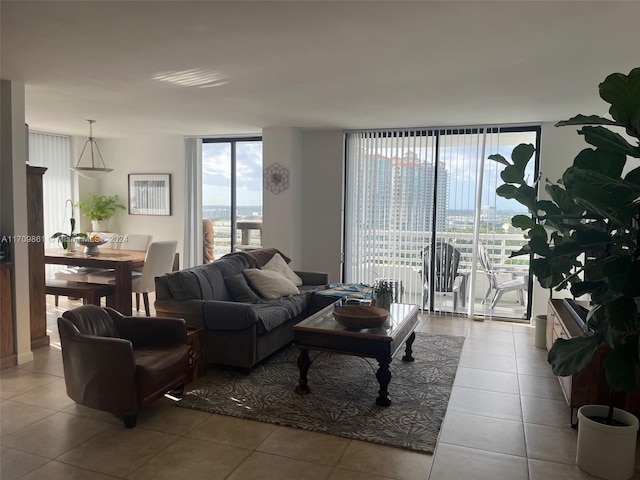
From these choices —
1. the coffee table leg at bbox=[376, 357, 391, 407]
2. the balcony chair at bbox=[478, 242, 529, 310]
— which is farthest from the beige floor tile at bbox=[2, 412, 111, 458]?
the balcony chair at bbox=[478, 242, 529, 310]

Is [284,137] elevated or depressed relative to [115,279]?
elevated

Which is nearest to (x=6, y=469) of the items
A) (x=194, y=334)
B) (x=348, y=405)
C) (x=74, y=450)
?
(x=74, y=450)

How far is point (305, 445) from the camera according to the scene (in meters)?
2.90

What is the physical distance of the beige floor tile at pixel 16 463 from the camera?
8.43 feet

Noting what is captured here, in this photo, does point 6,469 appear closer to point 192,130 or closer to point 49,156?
point 192,130

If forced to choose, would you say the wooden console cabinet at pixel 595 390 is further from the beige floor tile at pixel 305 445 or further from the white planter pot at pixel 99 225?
the white planter pot at pixel 99 225

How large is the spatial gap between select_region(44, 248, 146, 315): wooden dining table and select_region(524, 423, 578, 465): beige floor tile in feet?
14.2

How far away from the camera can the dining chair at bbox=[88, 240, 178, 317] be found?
5695mm

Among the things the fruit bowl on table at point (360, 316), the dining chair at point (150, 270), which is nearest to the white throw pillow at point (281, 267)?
the dining chair at point (150, 270)

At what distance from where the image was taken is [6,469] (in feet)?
8.56

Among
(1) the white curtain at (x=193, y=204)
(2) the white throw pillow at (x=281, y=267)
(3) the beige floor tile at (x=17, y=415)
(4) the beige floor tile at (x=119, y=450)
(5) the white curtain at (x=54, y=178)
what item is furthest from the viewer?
(1) the white curtain at (x=193, y=204)

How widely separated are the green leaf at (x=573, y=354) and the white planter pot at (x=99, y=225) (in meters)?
7.46

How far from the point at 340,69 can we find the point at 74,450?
10.1 ft

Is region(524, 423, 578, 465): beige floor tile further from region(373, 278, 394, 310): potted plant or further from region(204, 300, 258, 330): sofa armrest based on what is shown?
region(204, 300, 258, 330): sofa armrest
